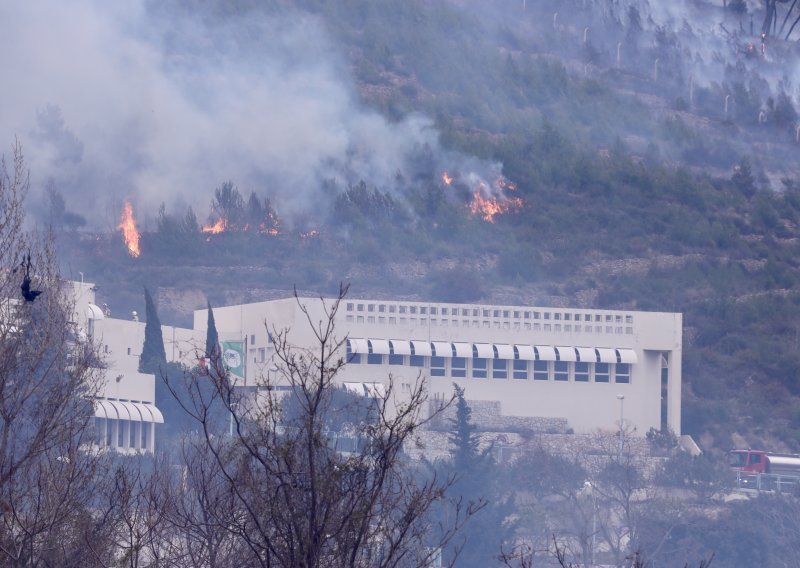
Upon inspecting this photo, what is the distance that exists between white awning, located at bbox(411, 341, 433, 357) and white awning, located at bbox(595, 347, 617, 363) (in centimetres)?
676

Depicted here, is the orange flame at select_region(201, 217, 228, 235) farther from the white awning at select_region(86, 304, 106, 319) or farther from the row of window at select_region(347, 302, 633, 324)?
the white awning at select_region(86, 304, 106, 319)

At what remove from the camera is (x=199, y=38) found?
448 feet

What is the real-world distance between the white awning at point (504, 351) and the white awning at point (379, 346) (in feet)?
15.1

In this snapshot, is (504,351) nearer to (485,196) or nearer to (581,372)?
(581,372)

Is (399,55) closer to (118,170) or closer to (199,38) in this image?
(199,38)

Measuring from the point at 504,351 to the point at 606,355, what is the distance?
4.03m

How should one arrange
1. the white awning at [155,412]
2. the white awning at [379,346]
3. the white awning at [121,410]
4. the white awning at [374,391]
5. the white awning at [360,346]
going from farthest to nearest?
1. the white awning at [379,346]
2. the white awning at [360,346]
3. the white awning at [155,412]
4. the white awning at [121,410]
5. the white awning at [374,391]

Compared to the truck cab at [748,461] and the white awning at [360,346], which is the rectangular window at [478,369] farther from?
the truck cab at [748,461]

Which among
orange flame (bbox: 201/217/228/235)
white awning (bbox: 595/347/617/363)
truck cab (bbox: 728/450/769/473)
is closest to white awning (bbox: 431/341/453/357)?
white awning (bbox: 595/347/617/363)

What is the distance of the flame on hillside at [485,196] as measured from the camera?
122150 mm

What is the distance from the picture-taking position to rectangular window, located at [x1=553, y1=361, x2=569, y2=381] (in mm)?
76062

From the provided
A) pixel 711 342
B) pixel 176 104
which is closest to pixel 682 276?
pixel 711 342

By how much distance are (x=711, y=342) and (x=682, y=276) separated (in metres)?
12.4

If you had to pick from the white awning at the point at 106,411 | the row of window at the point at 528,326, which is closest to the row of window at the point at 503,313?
the row of window at the point at 528,326
